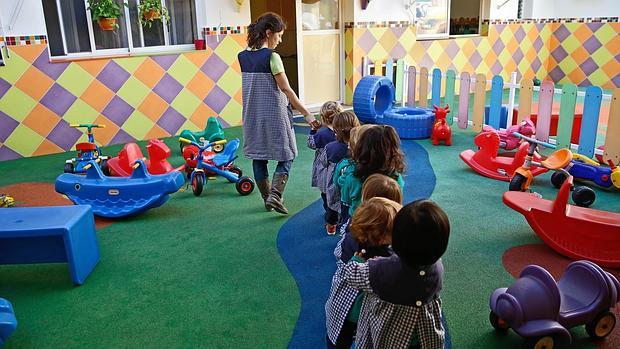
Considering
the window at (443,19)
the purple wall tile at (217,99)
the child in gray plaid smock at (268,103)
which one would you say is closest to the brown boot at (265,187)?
the child in gray plaid smock at (268,103)

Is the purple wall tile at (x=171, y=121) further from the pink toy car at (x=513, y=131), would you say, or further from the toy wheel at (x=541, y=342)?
the toy wheel at (x=541, y=342)

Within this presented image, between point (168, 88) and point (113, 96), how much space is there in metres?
0.68

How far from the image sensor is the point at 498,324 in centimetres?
239

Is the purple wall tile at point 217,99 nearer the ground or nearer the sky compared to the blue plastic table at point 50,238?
nearer the sky

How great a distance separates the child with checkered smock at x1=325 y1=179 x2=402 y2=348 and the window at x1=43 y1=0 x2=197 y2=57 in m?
5.40

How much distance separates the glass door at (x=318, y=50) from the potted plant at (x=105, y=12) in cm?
267

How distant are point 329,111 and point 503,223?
1.49 metres

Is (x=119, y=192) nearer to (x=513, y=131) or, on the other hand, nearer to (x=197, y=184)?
(x=197, y=184)

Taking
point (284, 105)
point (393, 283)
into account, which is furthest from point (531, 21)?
point (393, 283)

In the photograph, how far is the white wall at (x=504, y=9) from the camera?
30.2ft

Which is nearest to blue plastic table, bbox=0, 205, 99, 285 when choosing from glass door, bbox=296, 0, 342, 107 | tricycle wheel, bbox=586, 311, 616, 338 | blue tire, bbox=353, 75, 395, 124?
Answer: tricycle wheel, bbox=586, 311, 616, 338

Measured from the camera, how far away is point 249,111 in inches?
146

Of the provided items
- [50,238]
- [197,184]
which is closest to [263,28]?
[197,184]

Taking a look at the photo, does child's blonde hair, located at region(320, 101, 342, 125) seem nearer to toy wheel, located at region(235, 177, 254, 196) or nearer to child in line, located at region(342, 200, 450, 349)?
toy wheel, located at region(235, 177, 254, 196)
